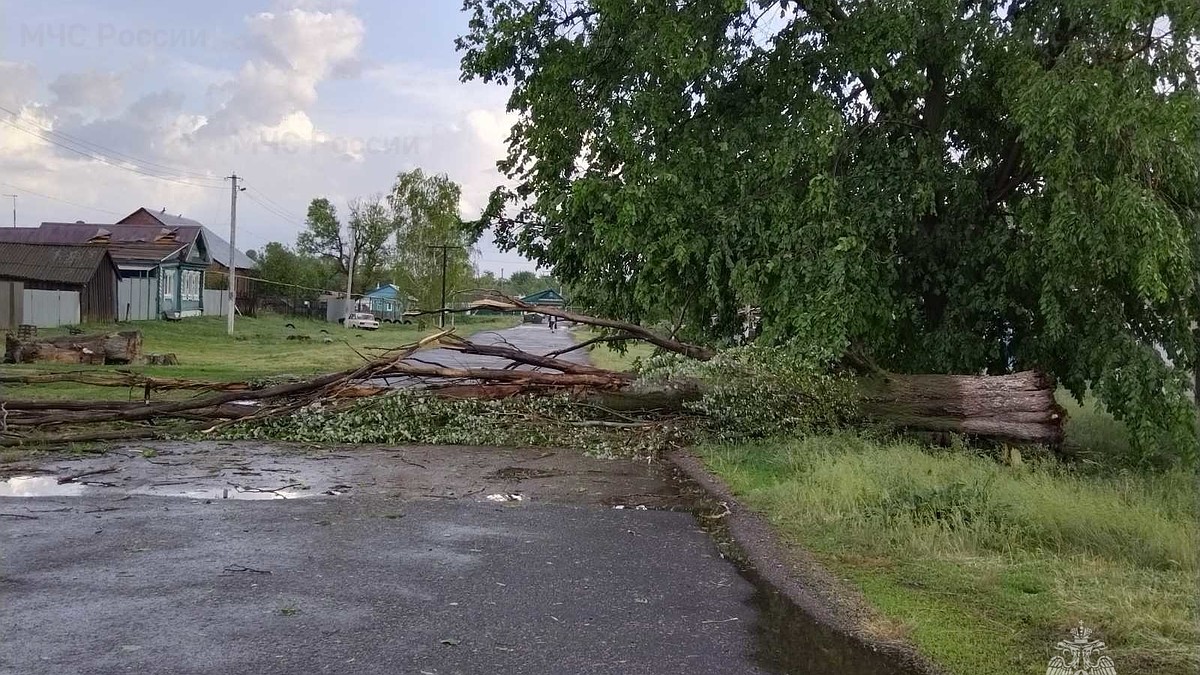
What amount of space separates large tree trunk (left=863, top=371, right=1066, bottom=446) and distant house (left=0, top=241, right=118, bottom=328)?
26.6 metres

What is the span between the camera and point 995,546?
627cm

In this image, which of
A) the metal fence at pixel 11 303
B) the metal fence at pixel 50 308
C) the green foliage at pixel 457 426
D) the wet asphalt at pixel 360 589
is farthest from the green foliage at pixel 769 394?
the metal fence at pixel 50 308

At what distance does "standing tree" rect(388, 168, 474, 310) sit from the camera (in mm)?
52531

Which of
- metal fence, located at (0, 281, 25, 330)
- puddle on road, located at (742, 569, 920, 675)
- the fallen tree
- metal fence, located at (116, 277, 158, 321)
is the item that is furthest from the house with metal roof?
puddle on road, located at (742, 569, 920, 675)

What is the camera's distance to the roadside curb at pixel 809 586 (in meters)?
4.54

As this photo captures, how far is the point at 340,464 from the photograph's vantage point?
9820 millimetres

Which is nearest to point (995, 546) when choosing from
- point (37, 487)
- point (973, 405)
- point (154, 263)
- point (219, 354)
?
point (973, 405)

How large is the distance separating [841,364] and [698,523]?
532 cm

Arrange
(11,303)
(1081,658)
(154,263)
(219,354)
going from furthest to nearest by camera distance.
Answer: (154,263)
(11,303)
(219,354)
(1081,658)

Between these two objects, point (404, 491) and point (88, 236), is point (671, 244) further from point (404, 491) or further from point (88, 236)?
point (88, 236)

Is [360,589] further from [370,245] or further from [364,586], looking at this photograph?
[370,245]

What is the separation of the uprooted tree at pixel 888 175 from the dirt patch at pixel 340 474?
352 cm

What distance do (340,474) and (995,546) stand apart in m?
6.13

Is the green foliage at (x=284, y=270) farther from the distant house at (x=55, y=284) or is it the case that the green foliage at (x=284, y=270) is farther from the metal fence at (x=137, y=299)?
the distant house at (x=55, y=284)
